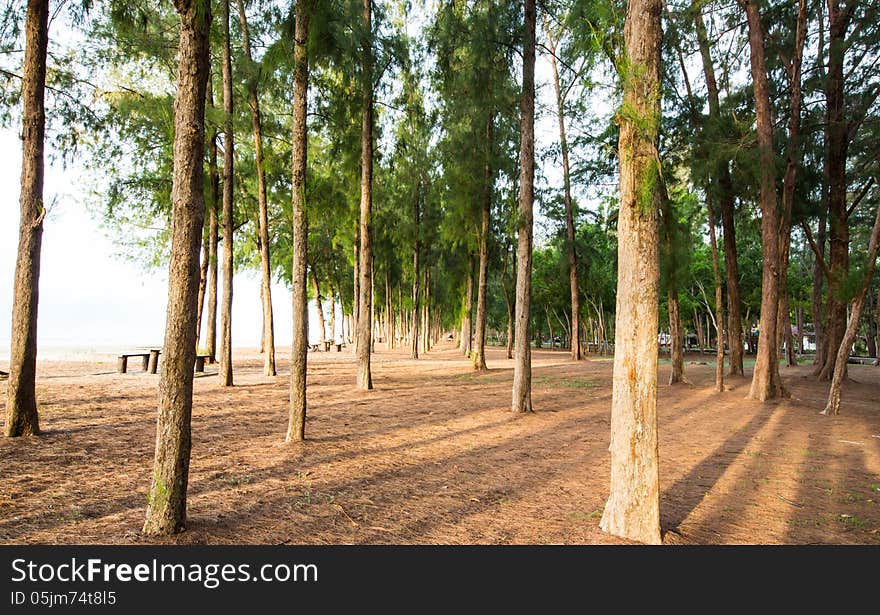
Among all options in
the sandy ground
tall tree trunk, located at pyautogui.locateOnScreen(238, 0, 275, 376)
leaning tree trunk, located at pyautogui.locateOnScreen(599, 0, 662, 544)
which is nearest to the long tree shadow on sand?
the sandy ground

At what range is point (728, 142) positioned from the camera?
13.3 meters

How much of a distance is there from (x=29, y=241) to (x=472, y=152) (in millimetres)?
13434

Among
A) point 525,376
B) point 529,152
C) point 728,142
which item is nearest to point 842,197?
point 728,142

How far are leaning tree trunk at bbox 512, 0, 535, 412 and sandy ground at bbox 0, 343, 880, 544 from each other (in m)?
0.73

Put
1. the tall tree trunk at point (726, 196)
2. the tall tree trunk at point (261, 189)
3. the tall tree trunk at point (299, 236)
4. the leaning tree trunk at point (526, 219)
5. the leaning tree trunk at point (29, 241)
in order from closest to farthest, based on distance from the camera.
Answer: the leaning tree trunk at point (29, 241) → the tall tree trunk at point (299, 236) → the leaning tree trunk at point (526, 219) → the tall tree trunk at point (261, 189) → the tall tree trunk at point (726, 196)

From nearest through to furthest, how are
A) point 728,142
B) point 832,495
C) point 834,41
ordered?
point 832,495 < point 728,142 < point 834,41

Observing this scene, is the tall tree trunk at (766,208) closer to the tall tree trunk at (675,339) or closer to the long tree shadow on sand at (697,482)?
the tall tree trunk at (675,339)

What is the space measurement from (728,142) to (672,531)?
1217 centimetres

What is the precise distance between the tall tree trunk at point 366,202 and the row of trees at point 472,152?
69 mm

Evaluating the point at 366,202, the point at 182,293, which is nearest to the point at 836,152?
the point at 366,202

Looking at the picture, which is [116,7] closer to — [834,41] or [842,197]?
[834,41]

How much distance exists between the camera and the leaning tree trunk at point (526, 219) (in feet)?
33.6

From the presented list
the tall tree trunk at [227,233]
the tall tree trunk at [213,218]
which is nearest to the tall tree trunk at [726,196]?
the tall tree trunk at [227,233]

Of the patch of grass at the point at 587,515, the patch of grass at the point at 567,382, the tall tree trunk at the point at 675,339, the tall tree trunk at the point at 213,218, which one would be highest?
the tall tree trunk at the point at 213,218
